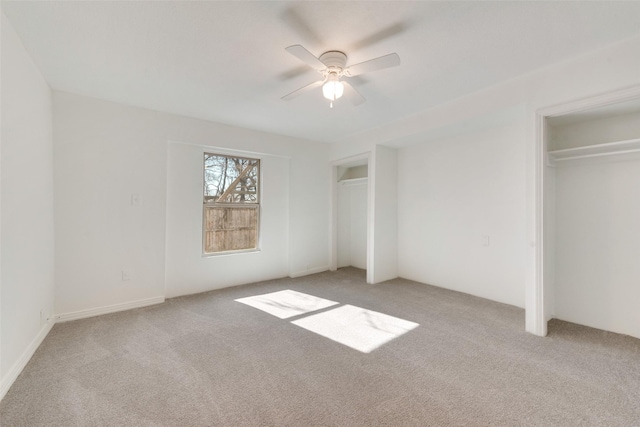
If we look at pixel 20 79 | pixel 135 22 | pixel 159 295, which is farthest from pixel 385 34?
pixel 159 295

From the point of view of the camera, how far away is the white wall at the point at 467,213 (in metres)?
3.38

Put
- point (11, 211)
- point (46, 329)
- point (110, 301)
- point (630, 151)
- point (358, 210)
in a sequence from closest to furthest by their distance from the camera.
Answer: point (11, 211) < point (630, 151) < point (46, 329) < point (110, 301) < point (358, 210)

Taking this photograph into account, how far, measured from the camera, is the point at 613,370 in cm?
201

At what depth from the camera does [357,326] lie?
2795 mm

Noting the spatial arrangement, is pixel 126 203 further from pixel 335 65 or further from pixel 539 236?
pixel 539 236

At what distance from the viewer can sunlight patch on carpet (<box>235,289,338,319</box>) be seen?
3213mm

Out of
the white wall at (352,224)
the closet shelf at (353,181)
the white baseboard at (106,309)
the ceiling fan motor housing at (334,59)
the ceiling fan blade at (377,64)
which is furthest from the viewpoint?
the white wall at (352,224)

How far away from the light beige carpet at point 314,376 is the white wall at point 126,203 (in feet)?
1.71

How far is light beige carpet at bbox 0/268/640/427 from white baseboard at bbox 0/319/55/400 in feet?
0.14

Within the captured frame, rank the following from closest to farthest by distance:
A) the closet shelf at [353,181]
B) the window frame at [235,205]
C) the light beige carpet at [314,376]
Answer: the light beige carpet at [314,376] → the window frame at [235,205] → the closet shelf at [353,181]

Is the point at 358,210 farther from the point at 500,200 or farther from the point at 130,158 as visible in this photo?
the point at 130,158

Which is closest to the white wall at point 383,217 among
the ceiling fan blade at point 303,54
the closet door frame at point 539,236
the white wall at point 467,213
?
the white wall at point 467,213

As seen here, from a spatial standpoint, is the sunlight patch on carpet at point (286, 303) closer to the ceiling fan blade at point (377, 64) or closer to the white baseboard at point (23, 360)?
the white baseboard at point (23, 360)

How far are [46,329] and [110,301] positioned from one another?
612 mm
